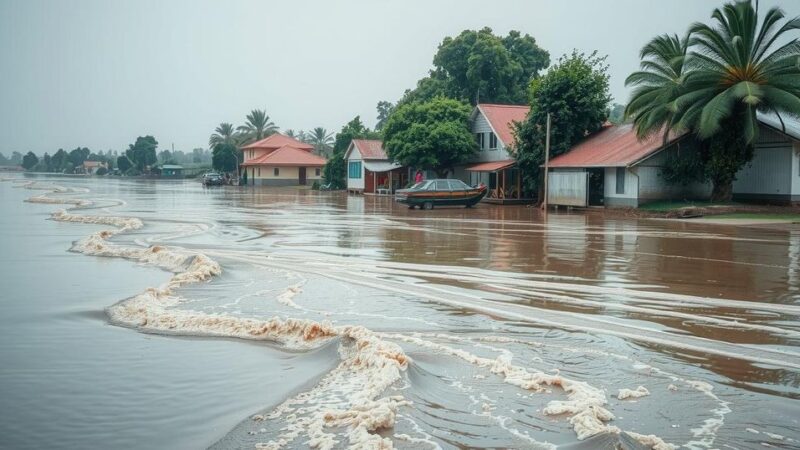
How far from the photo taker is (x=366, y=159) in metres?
55.1

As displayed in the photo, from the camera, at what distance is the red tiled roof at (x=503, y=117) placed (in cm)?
4172

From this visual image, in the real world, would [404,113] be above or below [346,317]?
above

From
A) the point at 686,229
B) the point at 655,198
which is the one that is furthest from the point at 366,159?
the point at 686,229

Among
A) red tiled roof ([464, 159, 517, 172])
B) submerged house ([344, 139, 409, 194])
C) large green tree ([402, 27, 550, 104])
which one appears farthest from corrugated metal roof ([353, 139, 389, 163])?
red tiled roof ([464, 159, 517, 172])

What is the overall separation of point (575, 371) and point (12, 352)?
620cm

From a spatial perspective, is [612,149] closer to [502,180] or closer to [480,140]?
[502,180]

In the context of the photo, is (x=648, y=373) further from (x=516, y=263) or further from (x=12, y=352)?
(x=516, y=263)

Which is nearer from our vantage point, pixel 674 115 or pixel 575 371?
pixel 575 371

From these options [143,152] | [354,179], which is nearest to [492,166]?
[354,179]

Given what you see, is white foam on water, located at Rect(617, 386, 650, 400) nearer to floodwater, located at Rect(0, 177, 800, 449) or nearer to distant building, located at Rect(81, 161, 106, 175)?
floodwater, located at Rect(0, 177, 800, 449)

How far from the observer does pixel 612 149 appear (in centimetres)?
3331

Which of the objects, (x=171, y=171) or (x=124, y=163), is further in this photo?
(x=124, y=163)

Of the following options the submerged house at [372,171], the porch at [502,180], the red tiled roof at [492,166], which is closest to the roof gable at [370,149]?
the submerged house at [372,171]

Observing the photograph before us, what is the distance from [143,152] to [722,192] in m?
118
